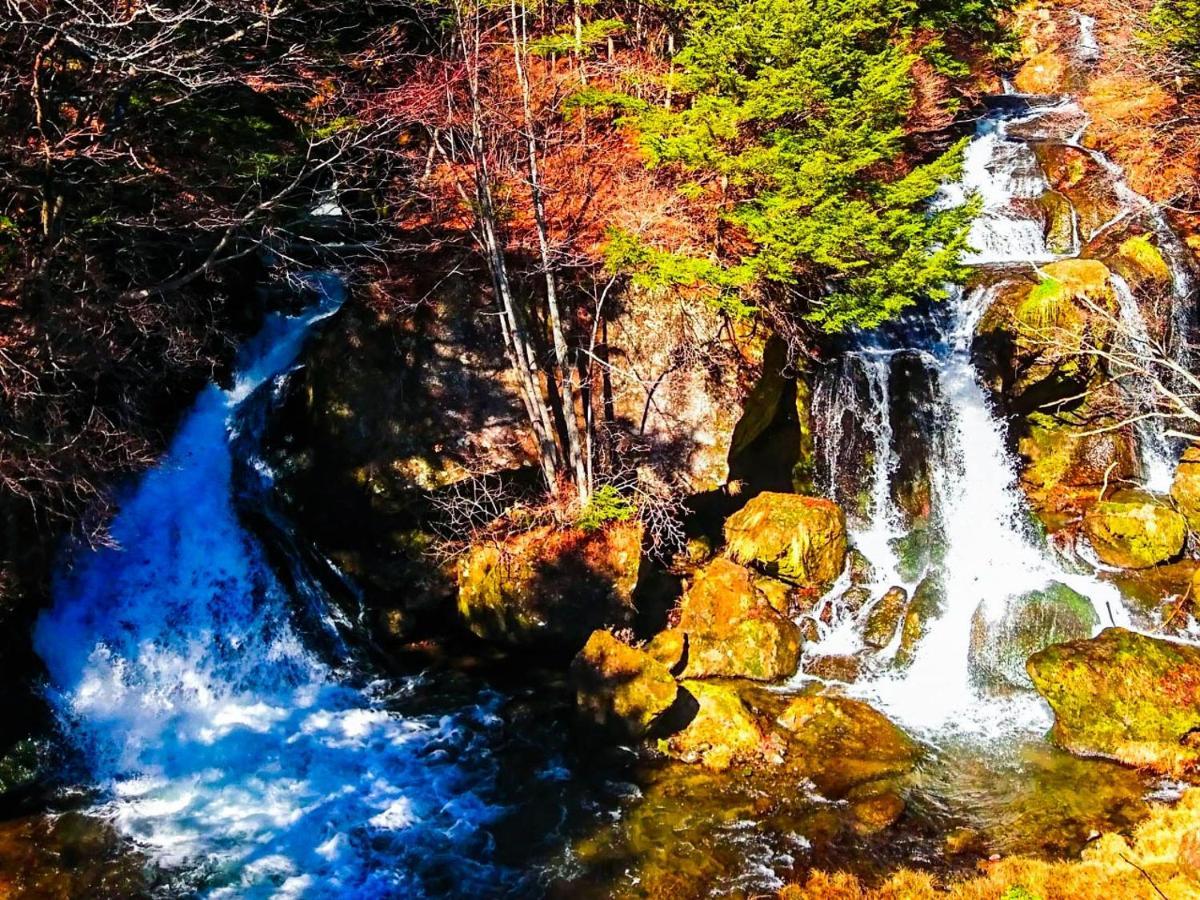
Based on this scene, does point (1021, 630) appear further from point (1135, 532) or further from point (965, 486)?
point (1135, 532)

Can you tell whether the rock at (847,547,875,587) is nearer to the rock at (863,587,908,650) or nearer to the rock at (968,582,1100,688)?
the rock at (863,587,908,650)

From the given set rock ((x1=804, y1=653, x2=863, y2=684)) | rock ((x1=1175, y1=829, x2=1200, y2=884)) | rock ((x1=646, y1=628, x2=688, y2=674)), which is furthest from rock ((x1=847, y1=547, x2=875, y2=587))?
rock ((x1=1175, y1=829, x2=1200, y2=884))

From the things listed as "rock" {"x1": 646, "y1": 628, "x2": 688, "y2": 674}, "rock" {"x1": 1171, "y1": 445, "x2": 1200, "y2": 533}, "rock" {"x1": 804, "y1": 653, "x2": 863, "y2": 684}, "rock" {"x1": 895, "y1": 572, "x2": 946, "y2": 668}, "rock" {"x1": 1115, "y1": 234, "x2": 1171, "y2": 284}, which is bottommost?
"rock" {"x1": 804, "y1": 653, "x2": 863, "y2": 684}

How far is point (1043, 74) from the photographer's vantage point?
92.1 ft

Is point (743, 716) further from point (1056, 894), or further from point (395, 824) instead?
point (395, 824)

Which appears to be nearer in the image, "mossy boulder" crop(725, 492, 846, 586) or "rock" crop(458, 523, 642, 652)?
"rock" crop(458, 523, 642, 652)

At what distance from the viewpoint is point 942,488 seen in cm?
1484

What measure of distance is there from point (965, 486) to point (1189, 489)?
432 centimetres

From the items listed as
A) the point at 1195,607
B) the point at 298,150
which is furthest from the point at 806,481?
the point at 298,150

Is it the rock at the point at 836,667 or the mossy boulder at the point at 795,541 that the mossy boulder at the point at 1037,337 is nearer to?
the mossy boulder at the point at 795,541

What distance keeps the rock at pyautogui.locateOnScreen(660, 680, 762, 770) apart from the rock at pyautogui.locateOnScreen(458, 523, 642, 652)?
242cm

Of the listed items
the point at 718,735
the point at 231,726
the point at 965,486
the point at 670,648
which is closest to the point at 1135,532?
the point at 965,486

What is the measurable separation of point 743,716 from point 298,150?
42.2 feet

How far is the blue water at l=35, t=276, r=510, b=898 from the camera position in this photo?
30.1ft
